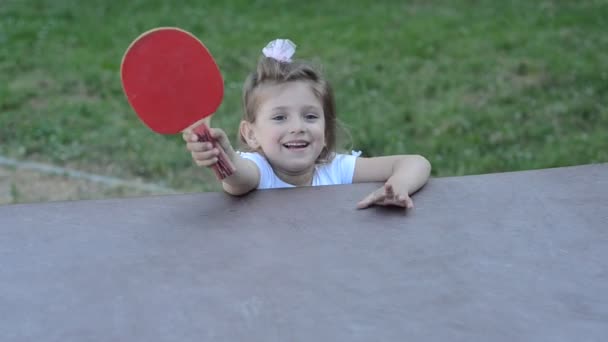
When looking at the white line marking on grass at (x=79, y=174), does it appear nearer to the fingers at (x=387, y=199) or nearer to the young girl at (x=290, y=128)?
the young girl at (x=290, y=128)

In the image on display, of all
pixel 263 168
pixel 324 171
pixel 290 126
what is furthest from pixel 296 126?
pixel 324 171

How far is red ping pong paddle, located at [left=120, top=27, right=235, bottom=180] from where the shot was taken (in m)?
1.49

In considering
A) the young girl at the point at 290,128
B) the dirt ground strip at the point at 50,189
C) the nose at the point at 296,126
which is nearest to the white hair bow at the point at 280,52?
the young girl at the point at 290,128

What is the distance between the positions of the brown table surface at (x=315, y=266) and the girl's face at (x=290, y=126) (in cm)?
43

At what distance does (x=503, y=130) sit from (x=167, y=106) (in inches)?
122

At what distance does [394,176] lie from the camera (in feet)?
5.49

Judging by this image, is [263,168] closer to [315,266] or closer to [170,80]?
[170,80]

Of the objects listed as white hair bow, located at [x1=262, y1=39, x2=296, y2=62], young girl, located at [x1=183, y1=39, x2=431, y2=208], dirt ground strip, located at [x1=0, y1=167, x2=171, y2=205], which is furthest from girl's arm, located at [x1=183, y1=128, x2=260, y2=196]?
dirt ground strip, located at [x1=0, y1=167, x2=171, y2=205]

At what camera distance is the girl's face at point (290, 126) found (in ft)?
6.63

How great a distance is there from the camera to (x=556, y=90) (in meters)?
4.89

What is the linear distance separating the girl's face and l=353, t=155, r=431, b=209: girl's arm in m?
0.15

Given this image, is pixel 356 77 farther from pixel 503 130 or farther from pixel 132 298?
pixel 132 298

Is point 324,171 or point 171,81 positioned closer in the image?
point 171,81

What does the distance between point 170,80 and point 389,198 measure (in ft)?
1.50
